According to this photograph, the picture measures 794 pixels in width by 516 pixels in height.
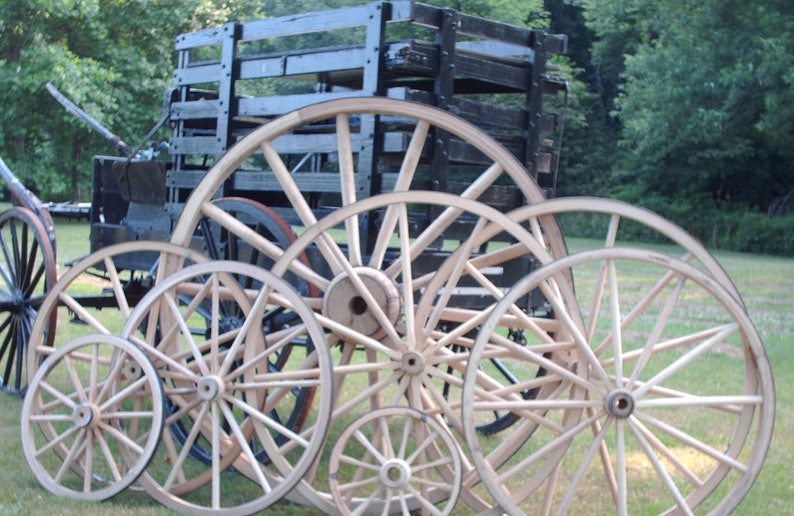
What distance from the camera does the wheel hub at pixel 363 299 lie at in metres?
4.46

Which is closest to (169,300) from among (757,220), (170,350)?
(170,350)

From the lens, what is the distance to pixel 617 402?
3.92 meters

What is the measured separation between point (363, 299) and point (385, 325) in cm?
20

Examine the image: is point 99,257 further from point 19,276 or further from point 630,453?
point 630,453

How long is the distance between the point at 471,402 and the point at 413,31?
93.4 ft

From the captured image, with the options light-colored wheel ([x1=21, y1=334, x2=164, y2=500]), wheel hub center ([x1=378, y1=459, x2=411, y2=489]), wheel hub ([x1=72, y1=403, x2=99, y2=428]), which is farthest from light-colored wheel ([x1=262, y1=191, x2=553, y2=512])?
wheel hub ([x1=72, y1=403, x2=99, y2=428])

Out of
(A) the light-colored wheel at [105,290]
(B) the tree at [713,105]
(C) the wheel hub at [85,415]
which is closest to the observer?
(C) the wheel hub at [85,415]

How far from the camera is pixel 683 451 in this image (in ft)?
20.9

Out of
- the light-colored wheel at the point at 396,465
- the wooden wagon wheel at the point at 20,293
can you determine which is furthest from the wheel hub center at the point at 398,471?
the wooden wagon wheel at the point at 20,293

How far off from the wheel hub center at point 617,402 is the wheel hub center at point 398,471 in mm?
838

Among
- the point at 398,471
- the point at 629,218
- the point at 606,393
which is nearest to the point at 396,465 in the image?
the point at 398,471

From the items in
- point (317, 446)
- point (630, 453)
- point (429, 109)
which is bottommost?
point (630, 453)

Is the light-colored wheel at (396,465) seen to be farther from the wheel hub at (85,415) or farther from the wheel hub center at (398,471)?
the wheel hub at (85,415)

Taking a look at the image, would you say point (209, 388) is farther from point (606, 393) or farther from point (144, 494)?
point (606, 393)
